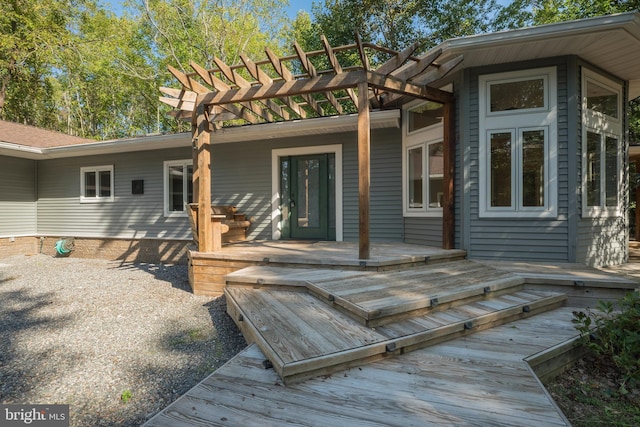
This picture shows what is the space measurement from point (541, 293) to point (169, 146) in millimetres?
7357

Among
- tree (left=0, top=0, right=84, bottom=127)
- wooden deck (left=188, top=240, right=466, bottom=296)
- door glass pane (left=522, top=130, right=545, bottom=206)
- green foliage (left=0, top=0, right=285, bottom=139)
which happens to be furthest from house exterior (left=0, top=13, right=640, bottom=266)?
green foliage (left=0, top=0, right=285, bottom=139)

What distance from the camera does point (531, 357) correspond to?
207cm

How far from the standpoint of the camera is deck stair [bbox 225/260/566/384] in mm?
2041

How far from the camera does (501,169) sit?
4.31m

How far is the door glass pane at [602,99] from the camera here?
14.2ft

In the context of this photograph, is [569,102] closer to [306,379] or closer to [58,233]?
[306,379]

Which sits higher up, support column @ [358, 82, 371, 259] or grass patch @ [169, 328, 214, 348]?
support column @ [358, 82, 371, 259]

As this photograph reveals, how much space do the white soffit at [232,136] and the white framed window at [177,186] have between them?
0.46 m

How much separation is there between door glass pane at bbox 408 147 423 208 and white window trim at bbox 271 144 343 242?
136 cm

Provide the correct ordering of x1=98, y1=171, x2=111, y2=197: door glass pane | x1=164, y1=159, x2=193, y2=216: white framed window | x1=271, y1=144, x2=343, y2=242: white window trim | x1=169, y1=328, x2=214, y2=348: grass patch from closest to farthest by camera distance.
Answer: x1=169, y1=328, x2=214, y2=348: grass patch < x1=271, y1=144, x2=343, y2=242: white window trim < x1=164, y1=159, x2=193, y2=216: white framed window < x1=98, y1=171, x2=111, y2=197: door glass pane

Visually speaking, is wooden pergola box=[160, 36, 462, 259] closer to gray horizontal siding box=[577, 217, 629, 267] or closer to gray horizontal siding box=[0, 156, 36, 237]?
gray horizontal siding box=[577, 217, 629, 267]

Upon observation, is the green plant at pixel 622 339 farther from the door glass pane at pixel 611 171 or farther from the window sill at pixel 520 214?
the door glass pane at pixel 611 171

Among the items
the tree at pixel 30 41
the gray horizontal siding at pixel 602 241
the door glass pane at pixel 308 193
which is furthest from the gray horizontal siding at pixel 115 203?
the gray horizontal siding at pixel 602 241

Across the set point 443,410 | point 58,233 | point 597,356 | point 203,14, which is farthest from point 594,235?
point 203,14
